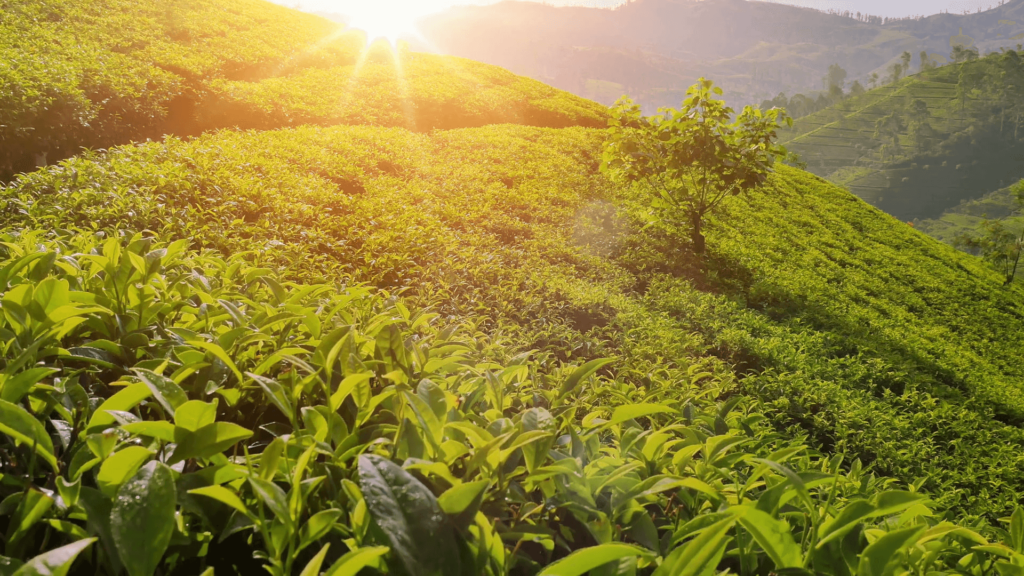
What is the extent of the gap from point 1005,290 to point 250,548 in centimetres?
1277

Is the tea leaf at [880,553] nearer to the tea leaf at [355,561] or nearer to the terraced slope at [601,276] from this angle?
the tea leaf at [355,561]

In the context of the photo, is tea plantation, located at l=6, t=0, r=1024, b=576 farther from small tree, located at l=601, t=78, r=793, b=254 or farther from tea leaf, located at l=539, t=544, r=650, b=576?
small tree, located at l=601, t=78, r=793, b=254

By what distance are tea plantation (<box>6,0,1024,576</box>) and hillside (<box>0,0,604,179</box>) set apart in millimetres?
145

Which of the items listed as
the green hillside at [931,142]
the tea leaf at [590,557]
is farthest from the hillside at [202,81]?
the green hillside at [931,142]

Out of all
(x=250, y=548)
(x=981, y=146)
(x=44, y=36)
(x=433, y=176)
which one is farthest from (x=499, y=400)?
(x=981, y=146)

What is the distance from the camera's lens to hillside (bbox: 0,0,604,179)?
5703 mm

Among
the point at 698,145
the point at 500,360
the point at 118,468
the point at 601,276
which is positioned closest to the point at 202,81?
the point at 601,276

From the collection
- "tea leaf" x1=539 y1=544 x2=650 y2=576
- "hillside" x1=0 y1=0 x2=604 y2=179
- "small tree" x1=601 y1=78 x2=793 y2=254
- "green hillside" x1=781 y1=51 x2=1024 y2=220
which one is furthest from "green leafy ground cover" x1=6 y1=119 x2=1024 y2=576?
"green hillside" x1=781 y1=51 x2=1024 y2=220

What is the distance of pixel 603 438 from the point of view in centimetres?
159

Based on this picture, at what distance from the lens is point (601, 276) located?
5016 mm

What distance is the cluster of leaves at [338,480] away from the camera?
0.65 m

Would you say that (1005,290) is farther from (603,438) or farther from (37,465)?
(37,465)

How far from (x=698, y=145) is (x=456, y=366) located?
5.55 meters

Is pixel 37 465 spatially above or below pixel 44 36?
below
